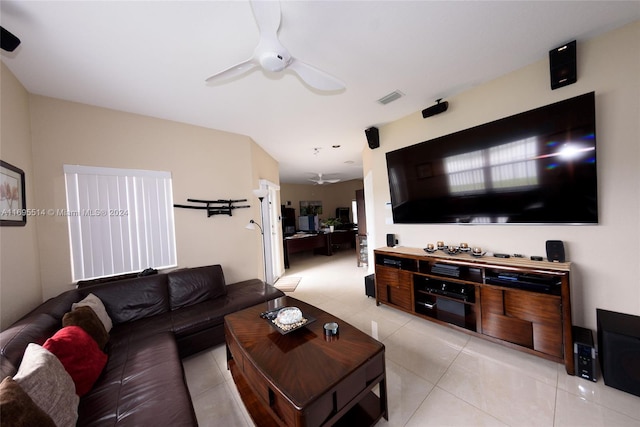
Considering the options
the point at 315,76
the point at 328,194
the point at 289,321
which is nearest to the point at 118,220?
the point at 289,321

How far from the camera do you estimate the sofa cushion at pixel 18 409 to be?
0.75 meters

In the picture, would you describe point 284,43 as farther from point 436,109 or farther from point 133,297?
point 133,297

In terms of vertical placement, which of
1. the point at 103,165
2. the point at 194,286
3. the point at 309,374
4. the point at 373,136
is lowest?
the point at 309,374

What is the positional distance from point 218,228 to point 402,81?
120 inches

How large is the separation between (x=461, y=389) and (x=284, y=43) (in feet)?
9.92

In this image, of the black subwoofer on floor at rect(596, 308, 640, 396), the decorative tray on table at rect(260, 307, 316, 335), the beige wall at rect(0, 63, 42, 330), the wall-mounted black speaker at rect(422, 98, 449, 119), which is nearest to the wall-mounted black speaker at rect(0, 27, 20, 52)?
the beige wall at rect(0, 63, 42, 330)

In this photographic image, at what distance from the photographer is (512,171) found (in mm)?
2176

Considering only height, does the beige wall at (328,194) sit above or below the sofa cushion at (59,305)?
above

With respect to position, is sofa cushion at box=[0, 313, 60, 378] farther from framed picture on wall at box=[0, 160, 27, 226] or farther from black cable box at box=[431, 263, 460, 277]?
black cable box at box=[431, 263, 460, 277]

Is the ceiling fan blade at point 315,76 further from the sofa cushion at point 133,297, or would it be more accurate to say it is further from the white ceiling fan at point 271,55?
the sofa cushion at point 133,297

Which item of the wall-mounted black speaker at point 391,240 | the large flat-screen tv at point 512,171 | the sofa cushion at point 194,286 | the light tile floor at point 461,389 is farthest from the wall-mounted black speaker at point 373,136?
the sofa cushion at point 194,286

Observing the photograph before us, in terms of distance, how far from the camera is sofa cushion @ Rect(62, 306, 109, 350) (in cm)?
156

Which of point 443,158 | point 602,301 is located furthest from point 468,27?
point 602,301

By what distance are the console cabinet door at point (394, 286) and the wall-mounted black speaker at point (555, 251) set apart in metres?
1.27
